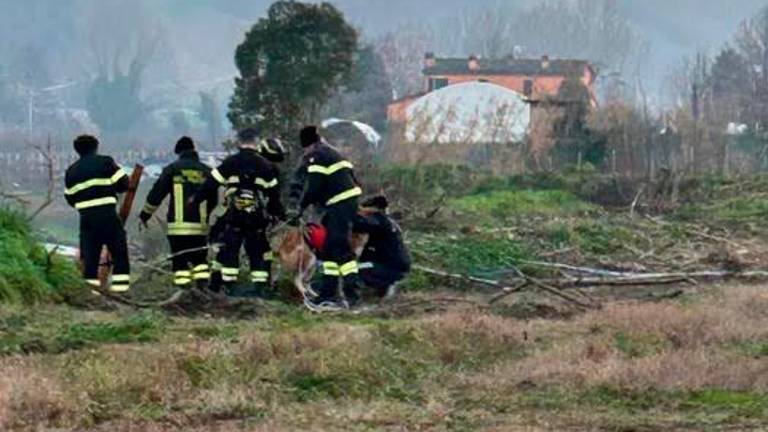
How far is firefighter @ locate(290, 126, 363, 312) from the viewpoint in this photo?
44.2 feet

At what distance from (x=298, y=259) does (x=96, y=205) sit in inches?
82.5

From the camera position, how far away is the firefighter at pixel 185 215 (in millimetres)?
13656

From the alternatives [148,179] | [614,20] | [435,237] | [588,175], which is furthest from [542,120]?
[614,20]

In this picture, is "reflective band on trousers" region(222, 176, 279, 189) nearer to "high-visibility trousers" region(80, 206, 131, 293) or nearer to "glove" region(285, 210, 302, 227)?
"glove" region(285, 210, 302, 227)

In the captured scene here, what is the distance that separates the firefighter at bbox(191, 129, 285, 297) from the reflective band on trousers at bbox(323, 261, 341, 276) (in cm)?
67

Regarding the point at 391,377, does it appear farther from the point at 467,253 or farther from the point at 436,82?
the point at 436,82

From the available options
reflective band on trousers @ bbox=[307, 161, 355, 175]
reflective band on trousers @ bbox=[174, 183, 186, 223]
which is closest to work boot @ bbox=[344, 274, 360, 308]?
reflective band on trousers @ bbox=[307, 161, 355, 175]

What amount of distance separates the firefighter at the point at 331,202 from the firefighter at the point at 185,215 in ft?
3.19

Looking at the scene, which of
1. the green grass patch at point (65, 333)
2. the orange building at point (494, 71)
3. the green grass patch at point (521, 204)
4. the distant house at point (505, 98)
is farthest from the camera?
the orange building at point (494, 71)

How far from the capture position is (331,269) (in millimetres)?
13500

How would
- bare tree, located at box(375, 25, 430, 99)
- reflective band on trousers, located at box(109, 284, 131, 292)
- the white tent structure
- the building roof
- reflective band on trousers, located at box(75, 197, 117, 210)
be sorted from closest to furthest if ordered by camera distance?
reflective band on trousers, located at box(75, 197, 117, 210) → reflective band on trousers, located at box(109, 284, 131, 292) → the white tent structure → the building roof → bare tree, located at box(375, 25, 430, 99)

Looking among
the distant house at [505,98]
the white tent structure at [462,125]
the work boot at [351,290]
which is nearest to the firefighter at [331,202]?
the work boot at [351,290]

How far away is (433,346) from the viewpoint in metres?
10.5

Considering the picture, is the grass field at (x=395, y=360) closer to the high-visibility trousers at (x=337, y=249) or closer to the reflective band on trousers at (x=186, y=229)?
the high-visibility trousers at (x=337, y=249)
